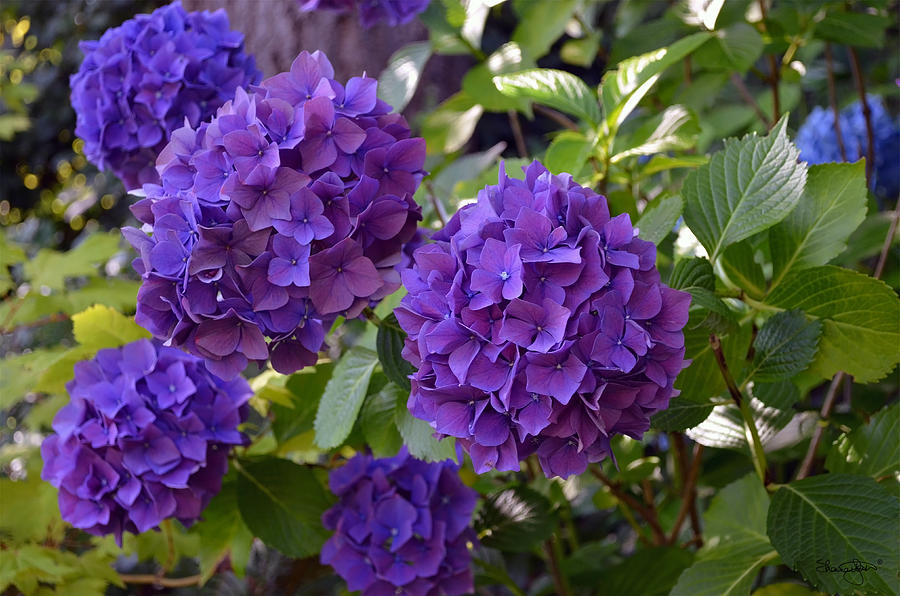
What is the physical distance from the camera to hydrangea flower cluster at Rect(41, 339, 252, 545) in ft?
3.00

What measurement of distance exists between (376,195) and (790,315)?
406 mm

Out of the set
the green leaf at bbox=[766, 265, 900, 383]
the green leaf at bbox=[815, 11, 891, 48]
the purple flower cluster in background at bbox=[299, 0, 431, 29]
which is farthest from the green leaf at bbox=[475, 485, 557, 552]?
the green leaf at bbox=[815, 11, 891, 48]

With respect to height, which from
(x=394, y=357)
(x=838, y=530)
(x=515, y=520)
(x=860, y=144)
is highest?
(x=394, y=357)

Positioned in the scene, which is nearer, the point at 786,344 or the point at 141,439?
the point at 786,344

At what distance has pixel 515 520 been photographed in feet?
3.58

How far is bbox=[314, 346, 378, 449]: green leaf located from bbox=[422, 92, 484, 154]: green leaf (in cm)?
63

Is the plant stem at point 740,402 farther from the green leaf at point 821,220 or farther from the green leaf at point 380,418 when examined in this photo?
the green leaf at point 380,418

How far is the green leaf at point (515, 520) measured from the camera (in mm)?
1071

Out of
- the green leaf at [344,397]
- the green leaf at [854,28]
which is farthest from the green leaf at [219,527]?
the green leaf at [854,28]

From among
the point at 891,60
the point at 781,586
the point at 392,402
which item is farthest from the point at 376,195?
the point at 891,60

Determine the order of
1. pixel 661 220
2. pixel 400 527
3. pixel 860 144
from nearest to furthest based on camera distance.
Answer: pixel 661 220 → pixel 400 527 → pixel 860 144

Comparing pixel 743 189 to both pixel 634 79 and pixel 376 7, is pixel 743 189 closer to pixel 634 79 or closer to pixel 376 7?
pixel 634 79

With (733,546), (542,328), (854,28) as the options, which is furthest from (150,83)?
(854,28)

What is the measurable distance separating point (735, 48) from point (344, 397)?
28.8 inches
